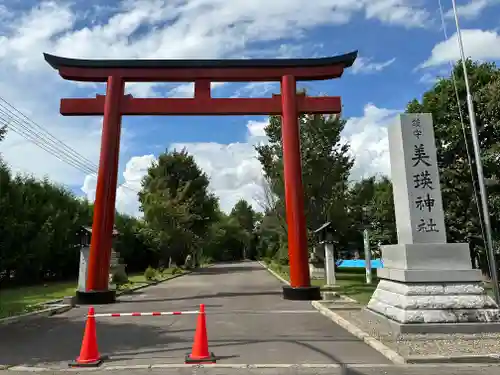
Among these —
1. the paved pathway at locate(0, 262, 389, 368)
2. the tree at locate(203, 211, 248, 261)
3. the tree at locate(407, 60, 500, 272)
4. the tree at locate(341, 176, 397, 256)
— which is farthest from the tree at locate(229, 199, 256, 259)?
the paved pathway at locate(0, 262, 389, 368)

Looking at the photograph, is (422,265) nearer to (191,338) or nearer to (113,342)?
(191,338)

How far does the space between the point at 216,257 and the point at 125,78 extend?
65.6 m

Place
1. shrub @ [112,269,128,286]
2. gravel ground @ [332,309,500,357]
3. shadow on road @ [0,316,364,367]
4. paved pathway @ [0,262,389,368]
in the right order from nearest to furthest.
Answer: gravel ground @ [332,309,500,357] < paved pathway @ [0,262,389,368] < shadow on road @ [0,316,364,367] < shrub @ [112,269,128,286]

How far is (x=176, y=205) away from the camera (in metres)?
36.8

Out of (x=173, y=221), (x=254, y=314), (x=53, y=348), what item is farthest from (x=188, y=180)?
(x=53, y=348)

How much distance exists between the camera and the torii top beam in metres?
15.4

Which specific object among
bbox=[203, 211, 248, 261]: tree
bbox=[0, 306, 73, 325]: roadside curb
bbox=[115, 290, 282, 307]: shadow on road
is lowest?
bbox=[0, 306, 73, 325]: roadside curb

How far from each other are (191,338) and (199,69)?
34.2 ft

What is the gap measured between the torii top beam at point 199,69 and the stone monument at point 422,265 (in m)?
7.00

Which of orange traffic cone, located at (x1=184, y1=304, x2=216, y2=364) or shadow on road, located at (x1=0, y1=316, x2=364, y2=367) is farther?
shadow on road, located at (x1=0, y1=316, x2=364, y2=367)

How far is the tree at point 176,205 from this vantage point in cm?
3475

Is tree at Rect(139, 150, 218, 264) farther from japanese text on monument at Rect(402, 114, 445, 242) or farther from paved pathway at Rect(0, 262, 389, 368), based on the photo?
japanese text on monument at Rect(402, 114, 445, 242)

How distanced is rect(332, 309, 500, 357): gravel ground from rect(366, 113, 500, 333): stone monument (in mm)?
163

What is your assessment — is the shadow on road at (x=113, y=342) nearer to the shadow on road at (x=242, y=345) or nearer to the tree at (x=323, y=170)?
the shadow on road at (x=242, y=345)
